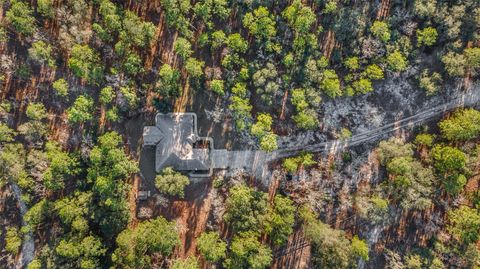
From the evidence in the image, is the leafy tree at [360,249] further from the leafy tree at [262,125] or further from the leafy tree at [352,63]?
the leafy tree at [352,63]

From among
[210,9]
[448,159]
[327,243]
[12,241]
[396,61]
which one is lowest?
[12,241]

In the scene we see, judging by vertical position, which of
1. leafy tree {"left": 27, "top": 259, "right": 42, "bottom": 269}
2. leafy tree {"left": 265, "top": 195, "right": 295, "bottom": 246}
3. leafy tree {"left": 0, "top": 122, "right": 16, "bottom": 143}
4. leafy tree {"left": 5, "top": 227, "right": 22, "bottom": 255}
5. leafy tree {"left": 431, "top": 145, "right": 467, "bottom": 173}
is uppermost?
leafy tree {"left": 431, "top": 145, "right": 467, "bottom": 173}

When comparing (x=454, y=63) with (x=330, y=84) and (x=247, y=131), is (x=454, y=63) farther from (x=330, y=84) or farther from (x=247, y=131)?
(x=247, y=131)

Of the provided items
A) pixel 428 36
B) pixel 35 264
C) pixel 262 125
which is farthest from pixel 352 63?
pixel 35 264

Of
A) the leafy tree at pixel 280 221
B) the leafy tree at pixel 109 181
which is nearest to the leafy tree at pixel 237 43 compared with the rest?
the leafy tree at pixel 109 181

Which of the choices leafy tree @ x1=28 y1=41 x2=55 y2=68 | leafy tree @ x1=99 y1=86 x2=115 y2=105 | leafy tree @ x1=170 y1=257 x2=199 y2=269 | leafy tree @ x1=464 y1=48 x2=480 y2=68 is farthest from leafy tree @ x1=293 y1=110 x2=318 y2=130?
leafy tree @ x1=28 y1=41 x2=55 y2=68

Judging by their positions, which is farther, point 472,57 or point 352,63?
point 352,63

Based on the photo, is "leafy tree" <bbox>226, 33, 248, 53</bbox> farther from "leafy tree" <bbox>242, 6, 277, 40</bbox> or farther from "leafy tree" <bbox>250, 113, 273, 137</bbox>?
"leafy tree" <bbox>250, 113, 273, 137</bbox>
